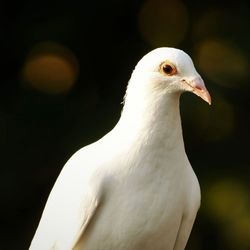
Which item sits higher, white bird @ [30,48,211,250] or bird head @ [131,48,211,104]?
bird head @ [131,48,211,104]

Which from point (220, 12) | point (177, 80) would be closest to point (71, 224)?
point (177, 80)

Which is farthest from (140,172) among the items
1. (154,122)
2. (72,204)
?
(72,204)

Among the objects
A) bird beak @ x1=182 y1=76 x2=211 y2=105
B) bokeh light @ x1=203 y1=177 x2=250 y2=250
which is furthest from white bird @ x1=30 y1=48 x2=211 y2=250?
bokeh light @ x1=203 y1=177 x2=250 y2=250

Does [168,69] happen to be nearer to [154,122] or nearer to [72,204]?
[154,122]

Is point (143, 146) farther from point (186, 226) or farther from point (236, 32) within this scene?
point (236, 32)

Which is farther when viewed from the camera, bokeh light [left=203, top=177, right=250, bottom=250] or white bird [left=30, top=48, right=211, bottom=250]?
bokeh light [left=203, top=177, right=250, bottom=250]

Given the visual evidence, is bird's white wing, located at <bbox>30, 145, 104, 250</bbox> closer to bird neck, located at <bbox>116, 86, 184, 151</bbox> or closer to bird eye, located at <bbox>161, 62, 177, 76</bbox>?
bird neck, located at <bbox>116, 86, 184, 151</bbox>

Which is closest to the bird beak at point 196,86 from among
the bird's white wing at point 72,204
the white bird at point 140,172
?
the white bird at point 140,172
